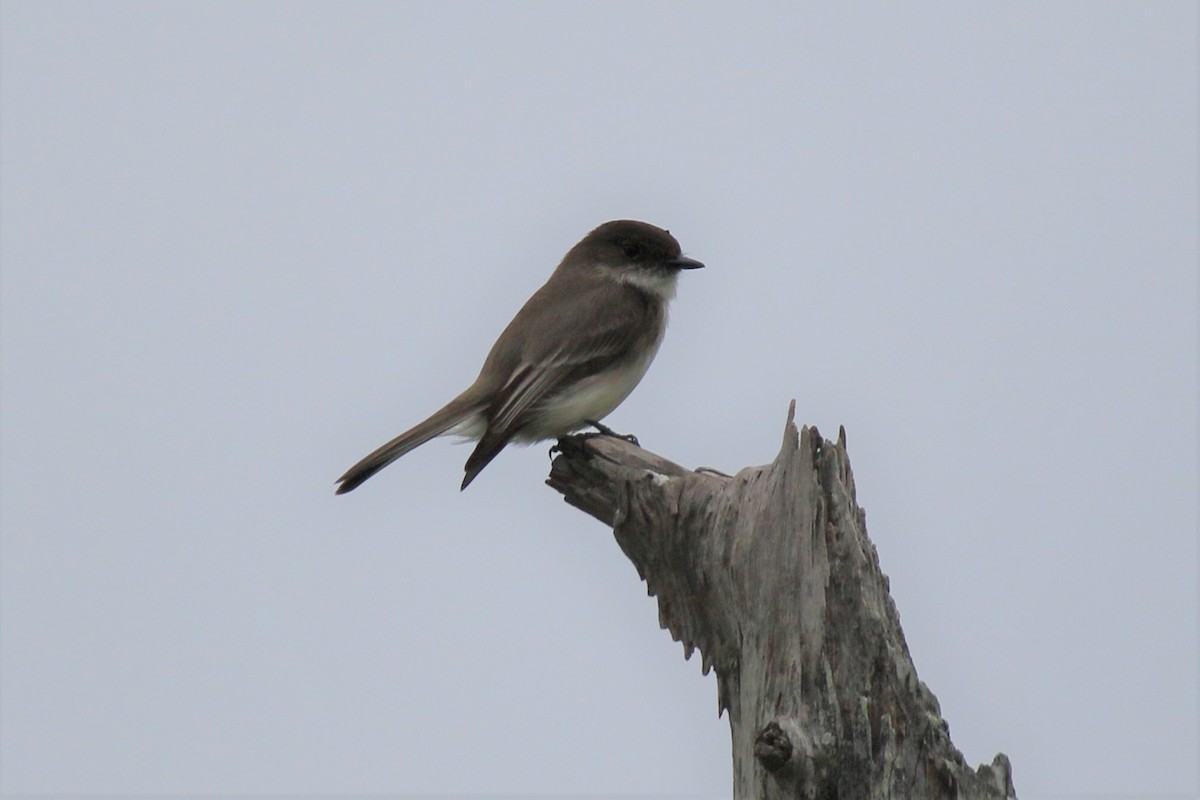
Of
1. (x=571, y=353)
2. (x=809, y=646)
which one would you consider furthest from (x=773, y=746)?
(x=571, y=353)

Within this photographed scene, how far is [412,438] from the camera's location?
29.8 ft

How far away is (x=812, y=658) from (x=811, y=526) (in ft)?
1.81

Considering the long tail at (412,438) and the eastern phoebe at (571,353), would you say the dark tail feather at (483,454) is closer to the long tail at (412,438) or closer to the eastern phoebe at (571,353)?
the eastern phoebe at (571,353)

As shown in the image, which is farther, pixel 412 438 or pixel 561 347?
pixel 561 347

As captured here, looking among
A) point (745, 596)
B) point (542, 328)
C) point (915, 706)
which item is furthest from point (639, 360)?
point (915, 706)

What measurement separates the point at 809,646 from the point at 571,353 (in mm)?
3960

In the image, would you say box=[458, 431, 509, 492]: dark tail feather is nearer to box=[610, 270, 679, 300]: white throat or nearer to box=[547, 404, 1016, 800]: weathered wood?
box=[610, 270, 679, 300]: white throat

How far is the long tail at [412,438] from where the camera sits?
8.87 metres

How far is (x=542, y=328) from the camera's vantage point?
9711 millimetres

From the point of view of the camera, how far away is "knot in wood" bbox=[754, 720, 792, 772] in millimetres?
5504

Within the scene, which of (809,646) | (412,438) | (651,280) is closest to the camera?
(809,646)

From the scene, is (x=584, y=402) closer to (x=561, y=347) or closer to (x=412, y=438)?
(x=561, y=347)

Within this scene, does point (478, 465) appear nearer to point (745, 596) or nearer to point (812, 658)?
point (745, 596)

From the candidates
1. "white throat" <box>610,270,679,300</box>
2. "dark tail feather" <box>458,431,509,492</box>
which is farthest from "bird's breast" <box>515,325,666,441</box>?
"white throat" <box>610,270,679,300</box>
